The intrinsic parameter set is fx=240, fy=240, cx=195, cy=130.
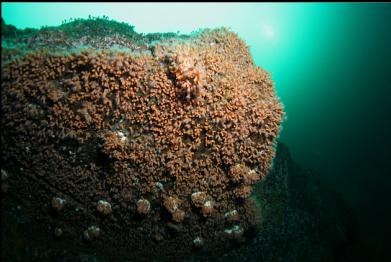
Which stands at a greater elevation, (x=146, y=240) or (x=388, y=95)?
(x=388, y=95)

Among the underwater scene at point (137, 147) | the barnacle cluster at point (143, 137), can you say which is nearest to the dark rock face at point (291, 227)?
the underwater scene at point (137, 147)

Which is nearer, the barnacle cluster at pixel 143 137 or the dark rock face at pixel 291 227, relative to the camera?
the barnacle cluster at pixel 143 137

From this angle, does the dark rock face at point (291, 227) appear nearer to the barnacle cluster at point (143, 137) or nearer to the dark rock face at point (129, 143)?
the dark rock face at point (129, 143)

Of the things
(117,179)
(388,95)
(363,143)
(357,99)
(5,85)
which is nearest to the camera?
(5,85)

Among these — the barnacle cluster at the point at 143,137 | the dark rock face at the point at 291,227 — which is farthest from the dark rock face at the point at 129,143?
the dark rock face at the point at 291,227

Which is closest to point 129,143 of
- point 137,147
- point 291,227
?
point 137,147

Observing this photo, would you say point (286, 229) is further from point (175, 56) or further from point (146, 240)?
point (175, 56)

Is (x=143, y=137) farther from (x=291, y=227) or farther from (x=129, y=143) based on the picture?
(x=291, y=227)

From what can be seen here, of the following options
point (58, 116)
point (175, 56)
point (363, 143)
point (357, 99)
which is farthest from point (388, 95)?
point (58, 116)

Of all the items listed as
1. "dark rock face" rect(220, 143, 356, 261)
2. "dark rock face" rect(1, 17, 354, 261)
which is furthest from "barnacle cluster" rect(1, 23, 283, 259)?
"dark rock face" rect(220, 143, 356, 261)
